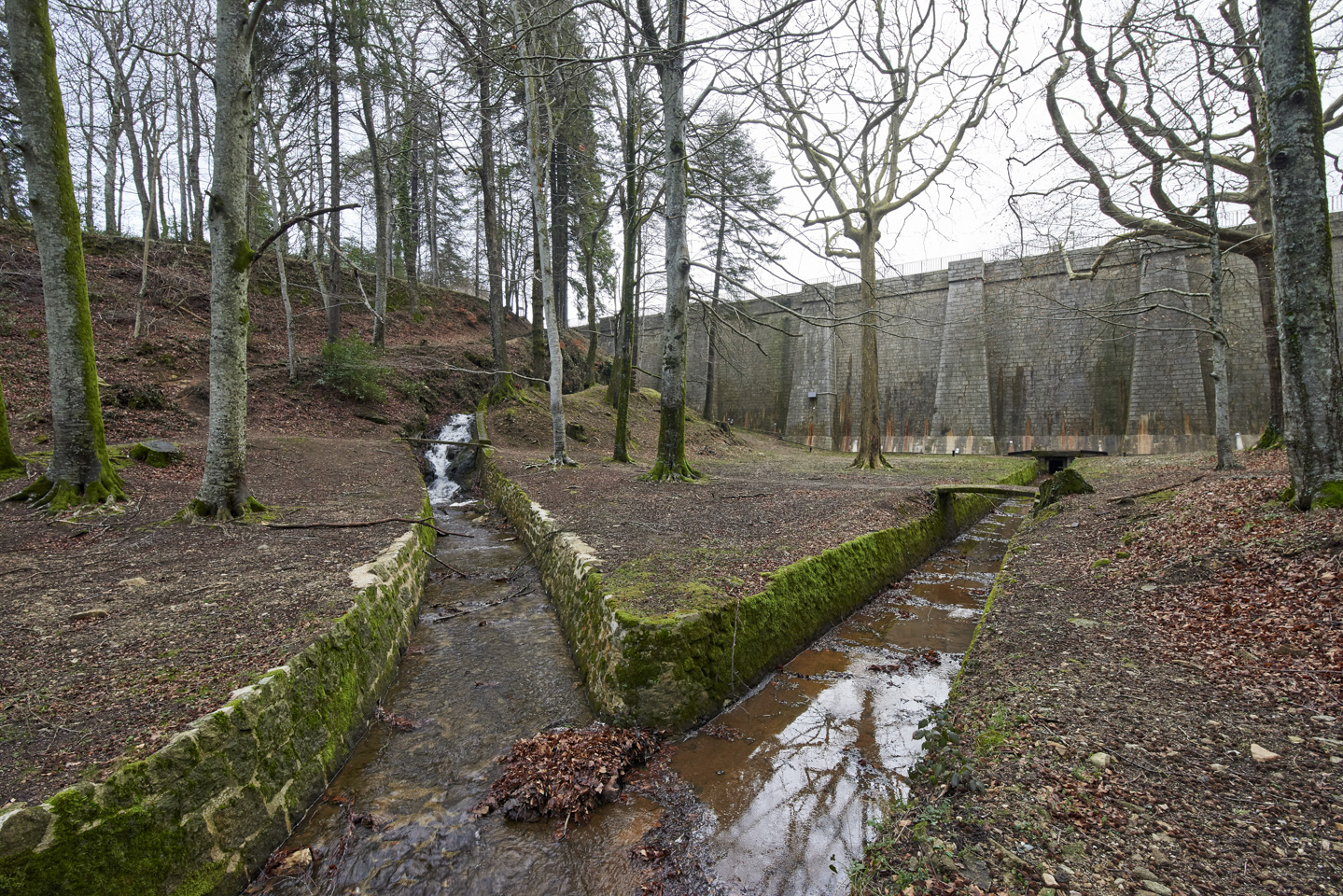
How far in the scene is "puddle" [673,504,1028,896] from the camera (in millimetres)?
2438

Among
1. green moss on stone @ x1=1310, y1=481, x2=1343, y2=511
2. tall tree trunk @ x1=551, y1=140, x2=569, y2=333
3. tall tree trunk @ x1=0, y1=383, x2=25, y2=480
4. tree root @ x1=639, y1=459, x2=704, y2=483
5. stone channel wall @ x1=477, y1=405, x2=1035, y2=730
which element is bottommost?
stone channel wall @ x1=477, y1=405, x2=1035, y2=730

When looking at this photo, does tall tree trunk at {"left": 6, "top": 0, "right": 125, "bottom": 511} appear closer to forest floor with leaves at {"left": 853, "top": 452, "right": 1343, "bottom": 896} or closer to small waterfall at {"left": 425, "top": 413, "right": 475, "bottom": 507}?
small waterfall at {"left": 425, "top": 413, "right": 475, "bottom": 507}

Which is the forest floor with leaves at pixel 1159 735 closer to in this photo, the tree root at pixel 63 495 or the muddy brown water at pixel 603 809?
the muddy brown water at pixel 603 809

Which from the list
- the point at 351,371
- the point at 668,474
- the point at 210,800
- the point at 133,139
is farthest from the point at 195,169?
the point at 210,800

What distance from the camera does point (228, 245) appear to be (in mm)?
5551

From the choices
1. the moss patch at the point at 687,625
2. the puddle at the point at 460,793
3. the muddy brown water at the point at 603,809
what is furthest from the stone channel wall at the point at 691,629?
the puddle at the point at 460,793

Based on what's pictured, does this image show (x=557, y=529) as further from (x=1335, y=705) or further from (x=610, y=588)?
(x=1335, y=705)

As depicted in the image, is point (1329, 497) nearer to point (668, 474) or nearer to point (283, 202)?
point (668, 474)

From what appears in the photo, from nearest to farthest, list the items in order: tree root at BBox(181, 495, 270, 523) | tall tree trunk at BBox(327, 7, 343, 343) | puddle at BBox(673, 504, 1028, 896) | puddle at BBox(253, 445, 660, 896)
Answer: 1. puddle at BBox(253, 445, 660, 896)
2. puddle at BBox(673, 504, 1028, 896)
3. tree root at BBox(181, 495, 270, 523)
4. tall tree trunk at BBox(327, 7, 343, 343)

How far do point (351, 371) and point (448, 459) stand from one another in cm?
337

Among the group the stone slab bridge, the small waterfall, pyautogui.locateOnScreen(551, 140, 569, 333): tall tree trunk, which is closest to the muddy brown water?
the stone slab bridge

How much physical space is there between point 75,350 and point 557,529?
5155 millimetres

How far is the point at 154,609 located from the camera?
3.55 meters

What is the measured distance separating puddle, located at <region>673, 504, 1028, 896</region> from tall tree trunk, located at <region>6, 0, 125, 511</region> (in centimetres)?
675
